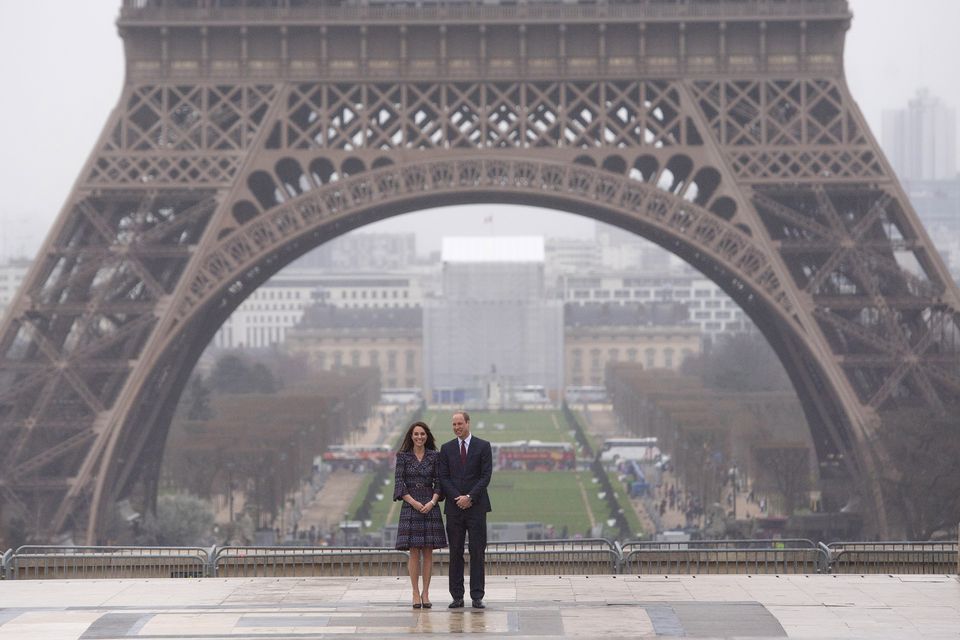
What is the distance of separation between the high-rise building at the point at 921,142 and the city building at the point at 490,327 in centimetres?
3345

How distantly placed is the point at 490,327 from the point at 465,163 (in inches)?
5019

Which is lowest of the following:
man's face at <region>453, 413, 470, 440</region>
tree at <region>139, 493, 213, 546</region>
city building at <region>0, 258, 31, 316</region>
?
tree at <region>139, 493, 213, 546</region>

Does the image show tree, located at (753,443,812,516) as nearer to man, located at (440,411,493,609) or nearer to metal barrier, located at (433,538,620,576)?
metal barrier, located at (433,538,620,576)

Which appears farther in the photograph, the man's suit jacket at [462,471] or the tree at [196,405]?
the tree at [196,405]

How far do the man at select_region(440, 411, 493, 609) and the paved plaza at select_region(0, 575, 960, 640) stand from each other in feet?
0.93

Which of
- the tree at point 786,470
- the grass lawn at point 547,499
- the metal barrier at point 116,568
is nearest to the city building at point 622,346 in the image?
the grass lawn at point 547,499

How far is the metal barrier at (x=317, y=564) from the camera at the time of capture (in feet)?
74.9

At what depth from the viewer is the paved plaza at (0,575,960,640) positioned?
1692 centimetres

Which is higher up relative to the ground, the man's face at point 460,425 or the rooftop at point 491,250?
the rooftop at point 491,250

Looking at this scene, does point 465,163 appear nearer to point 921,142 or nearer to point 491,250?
point 921,142

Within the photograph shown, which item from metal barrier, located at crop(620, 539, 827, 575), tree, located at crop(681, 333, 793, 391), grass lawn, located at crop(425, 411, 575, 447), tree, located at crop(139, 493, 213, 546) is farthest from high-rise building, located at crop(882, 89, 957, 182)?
metal barrier, located at crop(620, 539, 827, 575)

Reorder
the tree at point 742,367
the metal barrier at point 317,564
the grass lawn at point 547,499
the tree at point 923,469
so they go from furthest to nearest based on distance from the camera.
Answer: the tree at point 742,367 → the grass lawn at point 547,499 → the tree at point 923,469 → the metal barrier at point 317,564

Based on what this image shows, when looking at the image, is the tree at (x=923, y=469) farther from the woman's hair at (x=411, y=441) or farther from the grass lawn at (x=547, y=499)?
the woman's hair at (x=411, y=441)

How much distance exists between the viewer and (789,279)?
45.2m
